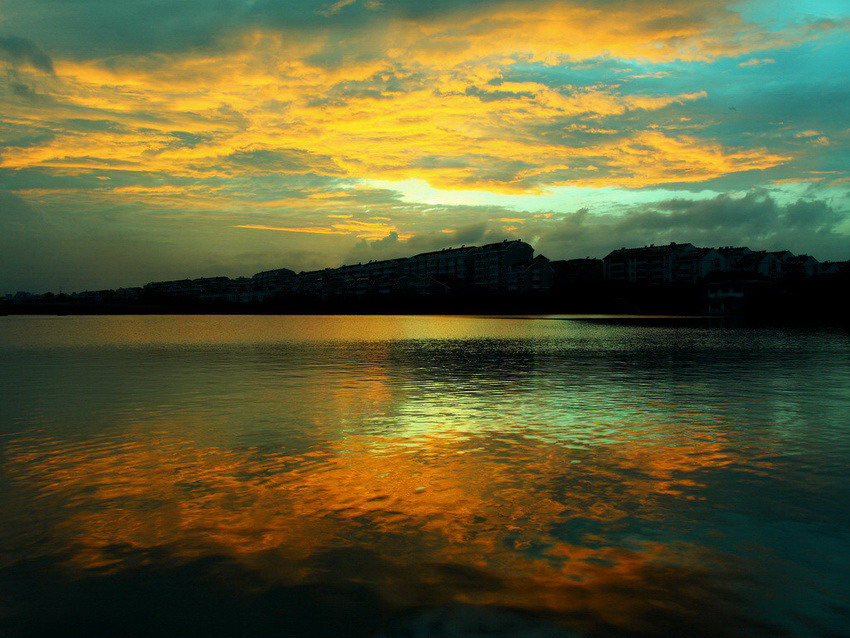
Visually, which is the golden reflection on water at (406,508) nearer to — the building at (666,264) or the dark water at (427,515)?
the dark water at (427,515)

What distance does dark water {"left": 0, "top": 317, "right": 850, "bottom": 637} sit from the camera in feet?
25.1

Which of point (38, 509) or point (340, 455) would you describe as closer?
point (38, 509)

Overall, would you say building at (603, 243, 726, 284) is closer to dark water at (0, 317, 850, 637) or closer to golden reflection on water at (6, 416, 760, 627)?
dark water at (0, 317, 850, 637)

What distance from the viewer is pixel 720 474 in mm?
13578

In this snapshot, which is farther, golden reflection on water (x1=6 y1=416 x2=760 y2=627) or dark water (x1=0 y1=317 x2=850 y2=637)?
golden reflection on water (x1=6 y1=416 x2=760 y2=627)

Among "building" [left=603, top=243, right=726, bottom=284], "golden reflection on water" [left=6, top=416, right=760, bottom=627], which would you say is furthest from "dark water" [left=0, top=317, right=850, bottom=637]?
"building" [left=603, top=243, right=726, bottom=284]

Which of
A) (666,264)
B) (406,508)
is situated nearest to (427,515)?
(406,508)

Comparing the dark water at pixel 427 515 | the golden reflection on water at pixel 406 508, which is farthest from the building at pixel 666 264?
the golden reflection on water at pixel 406 508

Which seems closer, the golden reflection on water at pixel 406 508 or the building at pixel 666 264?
the golden reflection on water at pixel 406 508

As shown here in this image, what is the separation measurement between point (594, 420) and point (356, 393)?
1027cm

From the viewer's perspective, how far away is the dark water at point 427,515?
7.66m

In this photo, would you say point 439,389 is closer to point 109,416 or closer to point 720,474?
point 109,416

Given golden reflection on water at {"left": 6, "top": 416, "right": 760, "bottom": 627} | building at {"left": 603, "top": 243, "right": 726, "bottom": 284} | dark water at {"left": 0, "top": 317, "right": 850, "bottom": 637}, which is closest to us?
dark water at {"left": 0, "top": 317, "right": 850, "bottom": 637}

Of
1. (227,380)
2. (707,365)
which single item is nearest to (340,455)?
(227,380)
